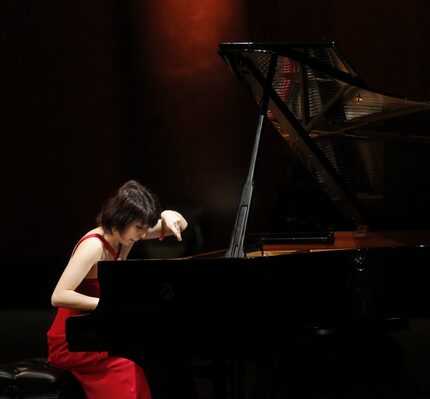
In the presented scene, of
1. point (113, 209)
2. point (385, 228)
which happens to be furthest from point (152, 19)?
point (113, 209)

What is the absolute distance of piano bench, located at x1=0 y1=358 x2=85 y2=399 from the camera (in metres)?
2.66

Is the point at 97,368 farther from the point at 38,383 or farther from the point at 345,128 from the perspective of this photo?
the point at 345,128

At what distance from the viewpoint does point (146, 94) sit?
4977 millimetres

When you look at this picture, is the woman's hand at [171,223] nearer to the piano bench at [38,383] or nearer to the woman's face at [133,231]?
the woman's face at [133,231]

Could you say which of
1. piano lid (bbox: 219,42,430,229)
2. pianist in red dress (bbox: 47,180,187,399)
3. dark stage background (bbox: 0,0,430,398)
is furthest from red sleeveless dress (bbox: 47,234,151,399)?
dark stage background (bbox: 0,0,430,398)

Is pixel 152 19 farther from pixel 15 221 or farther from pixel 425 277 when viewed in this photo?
pixel 425 277

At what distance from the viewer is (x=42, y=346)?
15.0 feet

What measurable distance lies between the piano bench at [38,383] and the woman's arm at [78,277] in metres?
0.33

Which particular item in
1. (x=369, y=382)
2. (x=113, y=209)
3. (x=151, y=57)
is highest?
(x=151, y=57)

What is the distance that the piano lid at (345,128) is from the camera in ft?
8.89

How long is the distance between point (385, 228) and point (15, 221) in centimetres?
270

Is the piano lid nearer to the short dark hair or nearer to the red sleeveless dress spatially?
the short dark hair

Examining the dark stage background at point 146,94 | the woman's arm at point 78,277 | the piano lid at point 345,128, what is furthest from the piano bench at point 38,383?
the dark stage background at point 146,94

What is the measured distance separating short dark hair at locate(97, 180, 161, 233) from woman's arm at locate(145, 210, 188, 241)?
5.1 inches
